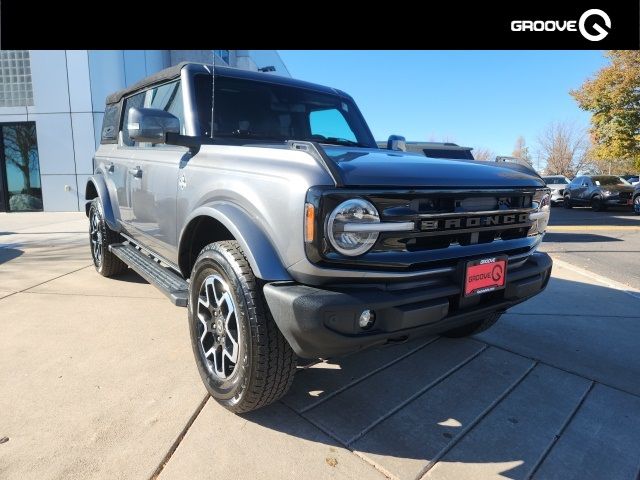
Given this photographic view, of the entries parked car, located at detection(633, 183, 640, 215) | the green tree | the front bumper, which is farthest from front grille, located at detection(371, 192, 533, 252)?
the green tree

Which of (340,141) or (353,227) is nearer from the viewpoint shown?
(353,227)

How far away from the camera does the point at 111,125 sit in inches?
195

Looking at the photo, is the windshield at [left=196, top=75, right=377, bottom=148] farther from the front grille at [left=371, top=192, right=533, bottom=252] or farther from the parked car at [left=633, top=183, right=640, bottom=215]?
the parked car at [left=633, top=183, right=640, bottom=215]

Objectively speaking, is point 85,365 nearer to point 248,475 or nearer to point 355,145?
point 248,475

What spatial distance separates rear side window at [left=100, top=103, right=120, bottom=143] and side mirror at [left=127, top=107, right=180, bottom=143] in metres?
2.16

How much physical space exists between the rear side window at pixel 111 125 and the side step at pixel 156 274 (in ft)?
4.00

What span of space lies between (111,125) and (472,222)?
4.27 m

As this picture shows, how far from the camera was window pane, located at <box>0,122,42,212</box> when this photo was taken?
1371 centimetres

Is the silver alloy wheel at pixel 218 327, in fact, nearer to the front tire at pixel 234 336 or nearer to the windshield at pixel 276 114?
the front tire at pixel 234 336

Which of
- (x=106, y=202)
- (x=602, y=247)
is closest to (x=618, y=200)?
(x=602, y=247)

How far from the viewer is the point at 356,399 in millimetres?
2549

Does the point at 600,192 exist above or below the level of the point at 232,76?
below
